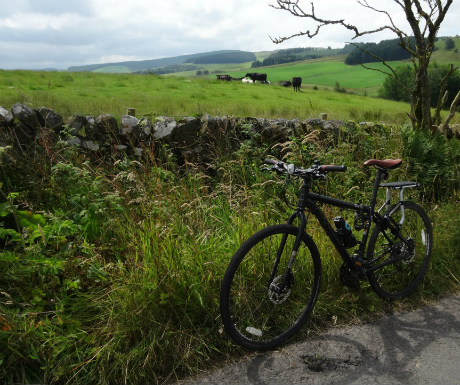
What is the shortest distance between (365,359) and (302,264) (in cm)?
98

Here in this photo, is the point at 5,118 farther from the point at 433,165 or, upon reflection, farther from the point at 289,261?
the point at 433,165

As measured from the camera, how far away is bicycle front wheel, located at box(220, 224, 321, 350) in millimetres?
2984

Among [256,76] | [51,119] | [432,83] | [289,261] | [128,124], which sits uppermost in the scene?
[256,76]

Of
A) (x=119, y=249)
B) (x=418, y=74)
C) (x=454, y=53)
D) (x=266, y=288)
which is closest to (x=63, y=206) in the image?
(x=119, y=249)

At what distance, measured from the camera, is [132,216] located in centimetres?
376

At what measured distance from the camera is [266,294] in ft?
10.8

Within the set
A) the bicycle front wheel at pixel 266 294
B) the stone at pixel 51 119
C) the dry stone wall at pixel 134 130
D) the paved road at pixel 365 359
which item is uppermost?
the stone at pixel 51 119

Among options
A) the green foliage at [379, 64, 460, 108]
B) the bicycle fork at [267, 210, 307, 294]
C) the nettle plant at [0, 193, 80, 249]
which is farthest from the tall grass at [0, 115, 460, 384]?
the green foliage at [379, 64, 460, 108]

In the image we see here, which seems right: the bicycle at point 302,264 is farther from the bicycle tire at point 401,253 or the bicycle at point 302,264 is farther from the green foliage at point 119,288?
the green foliage at point 119,288

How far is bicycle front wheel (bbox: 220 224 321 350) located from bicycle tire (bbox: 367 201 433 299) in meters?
0.75

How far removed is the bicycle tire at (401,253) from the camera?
3757 millimetres

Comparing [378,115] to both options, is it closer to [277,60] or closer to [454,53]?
[454,53]

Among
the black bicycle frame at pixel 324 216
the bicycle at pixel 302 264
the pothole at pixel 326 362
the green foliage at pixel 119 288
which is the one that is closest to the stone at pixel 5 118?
the green foliage at pixel 119 288

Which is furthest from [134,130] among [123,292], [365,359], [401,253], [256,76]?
[256,76]
